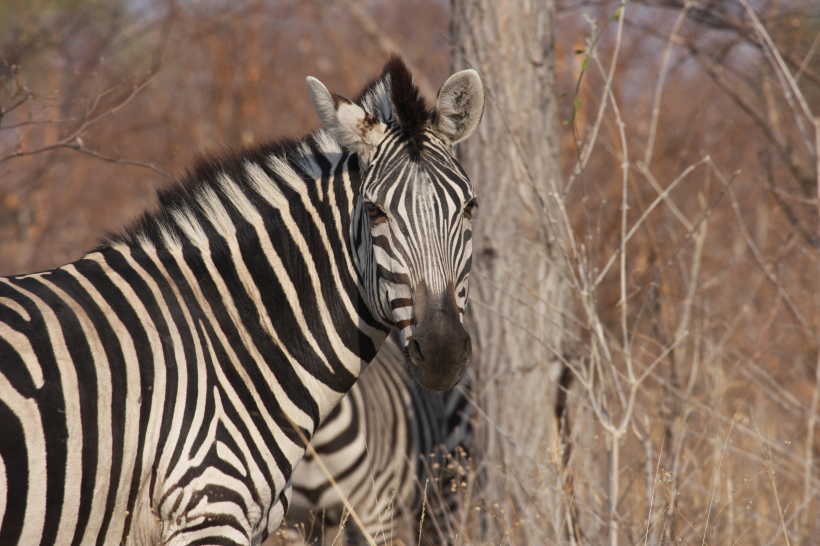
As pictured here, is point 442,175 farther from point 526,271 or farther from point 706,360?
point 706,360

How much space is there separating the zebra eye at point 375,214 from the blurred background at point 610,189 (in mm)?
936

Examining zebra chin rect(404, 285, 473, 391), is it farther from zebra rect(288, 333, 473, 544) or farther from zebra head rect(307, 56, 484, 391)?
zebra rect(288, 333, 473, 544)

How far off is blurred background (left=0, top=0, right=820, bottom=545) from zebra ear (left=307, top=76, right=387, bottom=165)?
70 centimetres

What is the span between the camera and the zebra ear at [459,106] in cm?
264

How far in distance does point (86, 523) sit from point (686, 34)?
6.31m

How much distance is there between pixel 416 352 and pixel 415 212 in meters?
0.55

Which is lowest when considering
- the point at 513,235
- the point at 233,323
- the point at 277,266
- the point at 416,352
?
the point at 416,352

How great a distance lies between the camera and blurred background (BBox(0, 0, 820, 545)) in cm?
354

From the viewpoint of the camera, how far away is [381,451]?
4.41 metres

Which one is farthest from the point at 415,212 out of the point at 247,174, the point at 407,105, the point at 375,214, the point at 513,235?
the point at 513,235

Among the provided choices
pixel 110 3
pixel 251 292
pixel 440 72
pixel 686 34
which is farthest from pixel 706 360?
pixel 110 3

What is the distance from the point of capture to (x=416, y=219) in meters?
2.41

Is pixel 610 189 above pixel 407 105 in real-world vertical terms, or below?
below

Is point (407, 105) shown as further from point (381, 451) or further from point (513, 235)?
point (381, 451)
